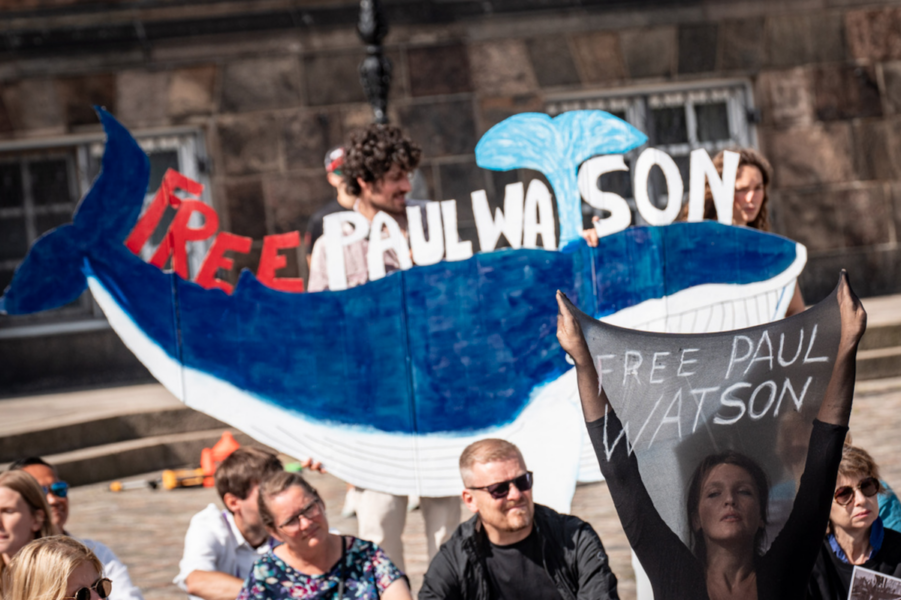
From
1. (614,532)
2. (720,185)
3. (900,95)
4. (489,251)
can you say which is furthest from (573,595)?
(900,95)

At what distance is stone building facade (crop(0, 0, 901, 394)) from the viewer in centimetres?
906

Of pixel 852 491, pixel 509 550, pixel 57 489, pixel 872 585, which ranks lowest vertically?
pixel 872 585

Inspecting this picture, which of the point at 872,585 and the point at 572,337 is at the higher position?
the point at 572,337

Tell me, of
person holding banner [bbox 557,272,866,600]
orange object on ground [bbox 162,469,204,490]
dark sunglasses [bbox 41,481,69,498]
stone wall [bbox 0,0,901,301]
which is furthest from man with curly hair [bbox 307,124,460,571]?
stone wall [bbox 0,0,901,301]

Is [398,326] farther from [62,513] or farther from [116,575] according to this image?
[62,513]

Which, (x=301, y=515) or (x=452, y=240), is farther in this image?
(x=452, y=240)

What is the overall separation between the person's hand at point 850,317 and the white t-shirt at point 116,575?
2.23 meters

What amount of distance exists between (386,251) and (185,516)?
9.72 feet

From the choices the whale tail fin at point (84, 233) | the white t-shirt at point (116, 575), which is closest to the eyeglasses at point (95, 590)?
the white t-shirt at point (116, 575)

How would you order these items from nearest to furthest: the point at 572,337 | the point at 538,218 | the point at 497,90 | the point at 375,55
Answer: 1. the point at 572,337
2. the point at 538,218
3. the point at 375,55
4. the point at 497,90

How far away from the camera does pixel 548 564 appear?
2.98m

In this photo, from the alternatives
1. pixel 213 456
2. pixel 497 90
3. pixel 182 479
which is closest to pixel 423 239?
pixel 213 456

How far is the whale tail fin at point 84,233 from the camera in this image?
11.4 ft

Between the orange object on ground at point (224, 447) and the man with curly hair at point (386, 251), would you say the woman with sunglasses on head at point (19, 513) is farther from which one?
the orange object on ground at point (224, 447)
